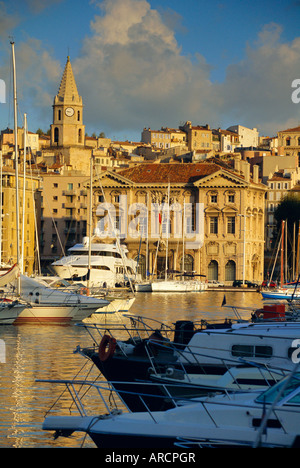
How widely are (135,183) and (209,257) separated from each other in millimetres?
12420

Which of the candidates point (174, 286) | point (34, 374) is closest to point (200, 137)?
point (174, 286)

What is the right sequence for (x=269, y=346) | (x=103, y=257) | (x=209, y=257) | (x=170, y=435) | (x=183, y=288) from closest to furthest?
(x=170, y=435) → (x=269, y=346) → (x=103, y=257) → (x=183, y=288) → (x=209, y=257)

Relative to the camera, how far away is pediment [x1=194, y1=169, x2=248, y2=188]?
101812mm

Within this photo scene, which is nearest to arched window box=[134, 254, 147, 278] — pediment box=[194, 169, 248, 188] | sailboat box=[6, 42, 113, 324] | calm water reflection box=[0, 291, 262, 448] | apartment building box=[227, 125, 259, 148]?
pediment box=[194, 169, 248, 188]

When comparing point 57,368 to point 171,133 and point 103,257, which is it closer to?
point 103,257

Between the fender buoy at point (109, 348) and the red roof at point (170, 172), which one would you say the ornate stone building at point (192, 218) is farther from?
the fender buoy at point (109, 348)

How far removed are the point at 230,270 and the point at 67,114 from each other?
48055mm

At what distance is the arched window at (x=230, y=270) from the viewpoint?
337 feet

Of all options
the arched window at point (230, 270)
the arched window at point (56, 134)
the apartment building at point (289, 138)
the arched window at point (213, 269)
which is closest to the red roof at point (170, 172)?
the arched window at point (213, 269)

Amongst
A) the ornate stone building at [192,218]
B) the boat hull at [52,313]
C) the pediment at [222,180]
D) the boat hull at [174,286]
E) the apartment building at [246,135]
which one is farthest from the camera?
the apartment building at [246,135]

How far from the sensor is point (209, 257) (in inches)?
4067

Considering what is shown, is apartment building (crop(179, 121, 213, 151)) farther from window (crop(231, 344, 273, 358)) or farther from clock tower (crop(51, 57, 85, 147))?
window (crop(231, 344, 273, 358))

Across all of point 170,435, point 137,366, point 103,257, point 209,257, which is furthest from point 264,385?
point 209,257

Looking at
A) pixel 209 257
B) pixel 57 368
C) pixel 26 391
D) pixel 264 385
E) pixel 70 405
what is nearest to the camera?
pixel 264 385
